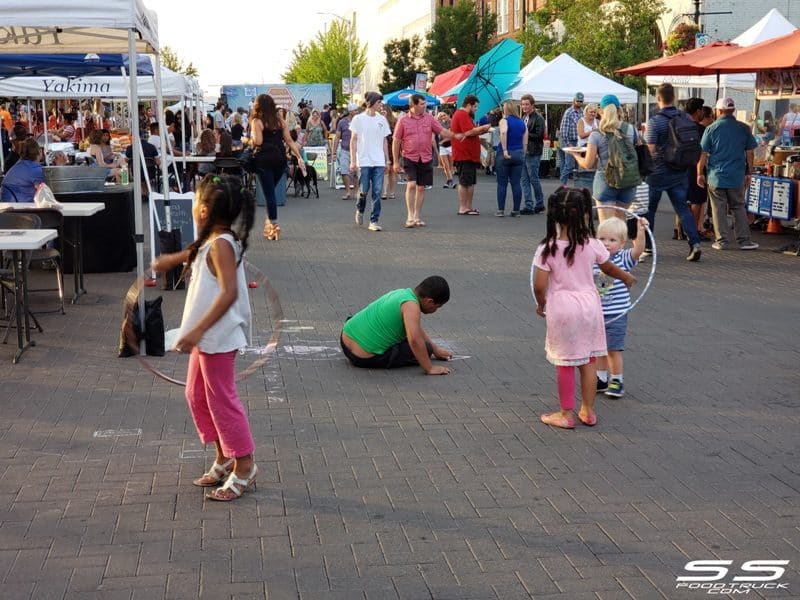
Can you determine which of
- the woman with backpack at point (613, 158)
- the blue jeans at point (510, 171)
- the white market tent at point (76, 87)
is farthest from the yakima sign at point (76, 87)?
the woman with backpack at point (613, 158)

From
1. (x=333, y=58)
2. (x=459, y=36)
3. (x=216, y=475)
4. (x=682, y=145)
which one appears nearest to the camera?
(x=216, y=475)

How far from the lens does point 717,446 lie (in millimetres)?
6098

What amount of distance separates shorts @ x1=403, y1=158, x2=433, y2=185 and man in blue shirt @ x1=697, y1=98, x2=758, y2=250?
4.48 m

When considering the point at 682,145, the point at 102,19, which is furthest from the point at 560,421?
the point at 682,145

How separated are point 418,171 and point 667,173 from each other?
4.68 m

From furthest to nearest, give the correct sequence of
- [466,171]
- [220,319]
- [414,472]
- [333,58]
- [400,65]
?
[333,58] < [400,65] < [466,171] < [414,472] < [220,319]

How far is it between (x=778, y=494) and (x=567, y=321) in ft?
5.14

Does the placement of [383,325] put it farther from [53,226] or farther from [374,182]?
[374,182]

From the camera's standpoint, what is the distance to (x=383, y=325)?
7770mm

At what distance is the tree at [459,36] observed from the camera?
51.3 metres

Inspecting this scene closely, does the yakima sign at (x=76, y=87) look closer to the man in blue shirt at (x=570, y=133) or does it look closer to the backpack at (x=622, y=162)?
the man in blue shirt at (x=570, y=133)

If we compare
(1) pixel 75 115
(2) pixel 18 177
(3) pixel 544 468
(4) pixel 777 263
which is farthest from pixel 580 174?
(1) pixel 75 115

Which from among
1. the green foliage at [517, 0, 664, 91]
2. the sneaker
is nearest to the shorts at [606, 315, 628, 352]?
the sneaker

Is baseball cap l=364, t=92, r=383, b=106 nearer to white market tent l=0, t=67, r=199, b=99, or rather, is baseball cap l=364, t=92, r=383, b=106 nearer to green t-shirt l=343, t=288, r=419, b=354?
white market tent l=0, t=67, r=199, b=99
